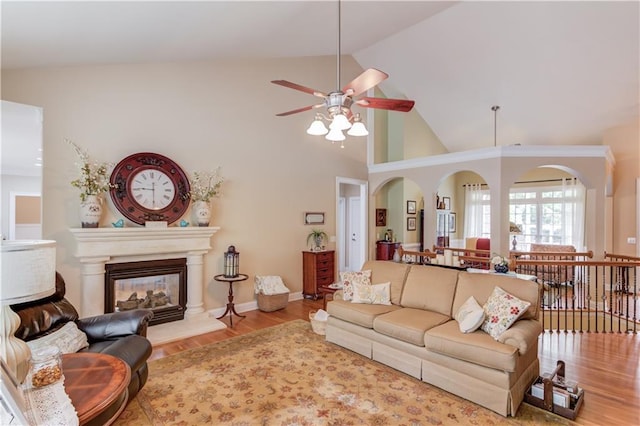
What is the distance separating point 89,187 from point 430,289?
13.3 feet

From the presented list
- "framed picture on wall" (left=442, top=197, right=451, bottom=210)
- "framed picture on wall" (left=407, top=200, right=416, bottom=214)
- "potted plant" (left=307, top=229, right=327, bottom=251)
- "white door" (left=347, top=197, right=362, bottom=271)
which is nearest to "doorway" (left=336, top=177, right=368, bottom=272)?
"white door" (left=347, top=197, right=362, bottom=271)

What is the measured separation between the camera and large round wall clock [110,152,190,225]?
13.4 feet

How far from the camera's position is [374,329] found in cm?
338

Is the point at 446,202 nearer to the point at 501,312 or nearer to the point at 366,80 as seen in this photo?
the point at 501,312

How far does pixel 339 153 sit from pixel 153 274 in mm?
4069

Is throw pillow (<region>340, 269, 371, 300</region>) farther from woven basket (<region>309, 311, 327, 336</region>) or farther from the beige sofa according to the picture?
woven basket (<region>309, 311, 327, 336</region>)

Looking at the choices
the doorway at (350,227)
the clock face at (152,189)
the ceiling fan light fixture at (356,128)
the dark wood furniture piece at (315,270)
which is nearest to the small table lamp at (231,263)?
the clock face at (152,189)

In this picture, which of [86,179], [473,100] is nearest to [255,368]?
[86,179]

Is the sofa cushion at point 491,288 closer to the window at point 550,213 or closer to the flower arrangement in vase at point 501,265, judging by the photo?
the flower arrangement in vase at point 501,265

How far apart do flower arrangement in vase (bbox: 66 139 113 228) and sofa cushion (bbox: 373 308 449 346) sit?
3.40 meters

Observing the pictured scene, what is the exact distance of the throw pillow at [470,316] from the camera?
2811 mm

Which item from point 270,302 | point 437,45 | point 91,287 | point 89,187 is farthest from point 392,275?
point 437,45

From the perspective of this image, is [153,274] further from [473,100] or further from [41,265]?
[473,100]

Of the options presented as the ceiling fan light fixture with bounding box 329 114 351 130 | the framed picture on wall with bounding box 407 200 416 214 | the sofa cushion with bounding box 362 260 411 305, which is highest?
the ceiling fan light fixture with bounding box 329 114 351 130
